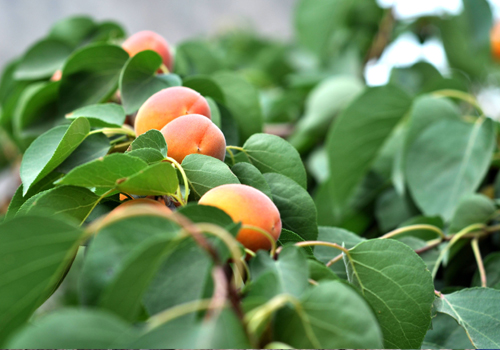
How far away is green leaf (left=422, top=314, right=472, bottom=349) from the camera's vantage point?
0.23 metres

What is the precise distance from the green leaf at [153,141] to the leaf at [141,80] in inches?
2.4

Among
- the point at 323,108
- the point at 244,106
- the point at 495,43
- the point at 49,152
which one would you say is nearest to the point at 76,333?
the point at 49,152

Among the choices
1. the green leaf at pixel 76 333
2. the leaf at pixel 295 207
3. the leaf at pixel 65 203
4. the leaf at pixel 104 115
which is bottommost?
the leaf at pixel 295 207

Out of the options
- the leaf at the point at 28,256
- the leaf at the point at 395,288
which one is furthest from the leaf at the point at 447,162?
the leaf at the point at 28,256

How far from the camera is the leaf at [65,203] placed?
0.17 meters

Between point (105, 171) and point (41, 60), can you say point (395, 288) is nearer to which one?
point (105, 171)

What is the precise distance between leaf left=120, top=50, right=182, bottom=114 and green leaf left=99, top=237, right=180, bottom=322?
0.43ft

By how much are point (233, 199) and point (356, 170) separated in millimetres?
246

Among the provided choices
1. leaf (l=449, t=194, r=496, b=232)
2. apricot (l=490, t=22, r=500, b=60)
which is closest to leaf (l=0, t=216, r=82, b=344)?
leaf (l=449, t=194, r=496, b=232)

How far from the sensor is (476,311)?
20cm

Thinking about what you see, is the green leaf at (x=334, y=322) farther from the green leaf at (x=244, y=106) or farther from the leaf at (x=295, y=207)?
the green leaf at (x=244, y=106)

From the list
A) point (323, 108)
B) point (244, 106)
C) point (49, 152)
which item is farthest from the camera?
point (323, 108)

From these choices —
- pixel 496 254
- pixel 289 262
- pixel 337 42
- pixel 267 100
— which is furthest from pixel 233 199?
pixel 337 42

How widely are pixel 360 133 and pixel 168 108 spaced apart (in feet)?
0.73
